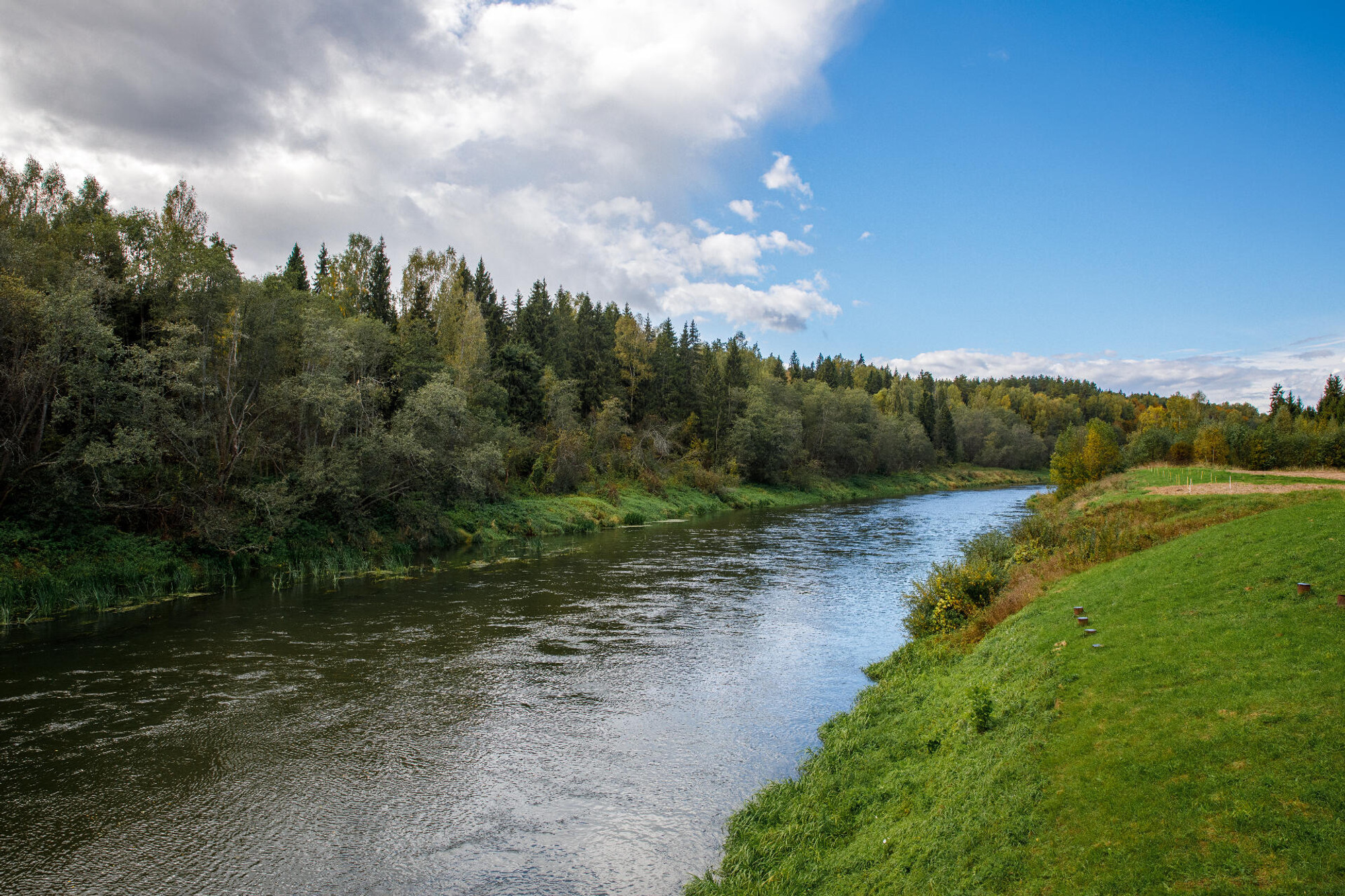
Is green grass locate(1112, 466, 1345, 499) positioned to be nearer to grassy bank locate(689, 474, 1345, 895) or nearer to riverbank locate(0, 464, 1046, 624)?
grassy bank locate(689, 474, 1345, 895)

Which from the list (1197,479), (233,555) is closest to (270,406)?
(233,555)

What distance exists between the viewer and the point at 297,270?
73.9 m

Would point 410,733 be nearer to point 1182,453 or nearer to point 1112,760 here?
point 1112,760

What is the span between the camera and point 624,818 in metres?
10.2

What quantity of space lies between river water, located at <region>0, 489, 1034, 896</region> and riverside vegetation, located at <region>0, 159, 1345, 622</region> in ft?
16.1

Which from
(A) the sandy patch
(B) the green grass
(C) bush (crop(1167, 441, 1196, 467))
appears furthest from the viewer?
(C) bush (crop(1167, 441, 1196, 467))

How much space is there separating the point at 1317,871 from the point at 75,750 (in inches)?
657

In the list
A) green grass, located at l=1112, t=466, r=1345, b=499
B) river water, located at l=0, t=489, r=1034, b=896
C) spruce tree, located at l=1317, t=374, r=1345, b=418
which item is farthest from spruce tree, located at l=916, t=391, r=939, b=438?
river water, located at l=0, t=489, r=1034, b=896

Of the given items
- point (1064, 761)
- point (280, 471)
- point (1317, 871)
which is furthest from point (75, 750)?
point (280, 471)

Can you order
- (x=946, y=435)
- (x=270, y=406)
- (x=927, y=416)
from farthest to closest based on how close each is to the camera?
(x=946, y=435) → (x=927, y=416) → (x=270, y=406)

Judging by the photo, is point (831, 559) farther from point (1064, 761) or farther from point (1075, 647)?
point (1064, 761)

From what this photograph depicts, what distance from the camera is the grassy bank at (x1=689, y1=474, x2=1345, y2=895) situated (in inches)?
223

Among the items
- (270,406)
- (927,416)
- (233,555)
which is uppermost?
(927,416)

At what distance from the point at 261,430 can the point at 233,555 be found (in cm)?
747
